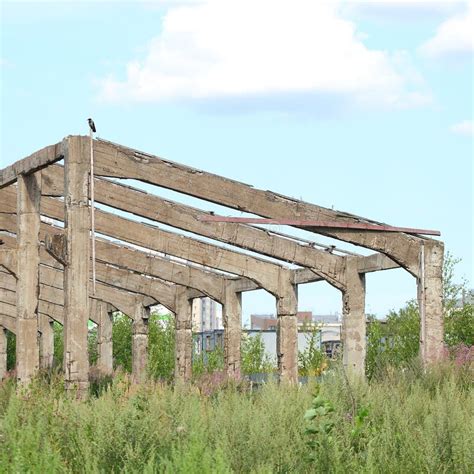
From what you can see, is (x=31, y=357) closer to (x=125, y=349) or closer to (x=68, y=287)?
(x=68, y=287)

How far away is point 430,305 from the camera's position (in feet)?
62.1

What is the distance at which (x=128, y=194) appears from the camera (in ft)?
65.1

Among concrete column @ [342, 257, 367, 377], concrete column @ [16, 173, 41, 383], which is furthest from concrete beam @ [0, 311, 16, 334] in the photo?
concrete column @ [16, 173, 41, 383]

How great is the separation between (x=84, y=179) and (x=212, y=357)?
67.2 feet

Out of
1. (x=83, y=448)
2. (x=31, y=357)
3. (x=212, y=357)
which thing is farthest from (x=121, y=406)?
(x=212, y=357)

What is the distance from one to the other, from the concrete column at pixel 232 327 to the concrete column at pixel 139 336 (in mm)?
5283

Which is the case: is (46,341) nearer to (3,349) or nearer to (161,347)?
(3,349)

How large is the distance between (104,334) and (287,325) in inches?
446

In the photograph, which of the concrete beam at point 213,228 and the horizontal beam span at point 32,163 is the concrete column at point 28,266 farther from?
the concrete beam at point 213,228

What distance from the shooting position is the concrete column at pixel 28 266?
18.4 meters

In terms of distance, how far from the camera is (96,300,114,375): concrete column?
1374 inches

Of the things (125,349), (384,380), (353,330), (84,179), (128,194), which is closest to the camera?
(384,380)

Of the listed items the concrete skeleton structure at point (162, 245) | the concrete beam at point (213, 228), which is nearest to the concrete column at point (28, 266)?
the concrete skeleton structure at point (162, 245)

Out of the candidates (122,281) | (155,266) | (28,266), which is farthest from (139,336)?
(28,266)
